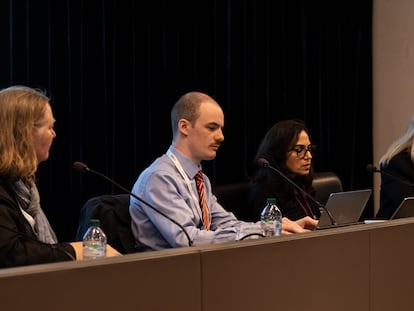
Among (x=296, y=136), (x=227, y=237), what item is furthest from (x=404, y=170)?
(x=227, y=237)

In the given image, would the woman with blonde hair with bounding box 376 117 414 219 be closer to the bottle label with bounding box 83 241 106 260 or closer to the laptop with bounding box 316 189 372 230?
the laptop with bounding box 316 189 372 230

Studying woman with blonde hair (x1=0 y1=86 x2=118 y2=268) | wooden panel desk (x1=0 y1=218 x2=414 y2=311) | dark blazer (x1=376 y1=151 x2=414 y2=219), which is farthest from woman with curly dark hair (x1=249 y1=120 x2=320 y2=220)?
woman with blonde hair (x1=0 y1=86 x2=118 y2=268)

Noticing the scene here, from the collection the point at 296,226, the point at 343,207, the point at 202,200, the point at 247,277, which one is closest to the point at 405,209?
the point at 343,207

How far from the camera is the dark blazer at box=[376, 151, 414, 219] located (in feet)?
11.5

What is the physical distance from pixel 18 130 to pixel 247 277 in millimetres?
913

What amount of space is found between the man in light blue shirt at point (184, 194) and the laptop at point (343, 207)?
0.50 ft

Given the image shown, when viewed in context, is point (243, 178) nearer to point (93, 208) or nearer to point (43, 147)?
point (93, 208)

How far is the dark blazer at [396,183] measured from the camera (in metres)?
3.52

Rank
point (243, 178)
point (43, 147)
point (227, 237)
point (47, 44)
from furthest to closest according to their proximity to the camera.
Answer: point (243, 178), point (47, 44), point (227, 237), point (43, 147)

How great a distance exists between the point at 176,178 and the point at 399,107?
3.34 metres

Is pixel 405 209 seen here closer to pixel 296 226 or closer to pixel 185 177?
pixel 296 226

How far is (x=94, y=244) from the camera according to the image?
2264 mm

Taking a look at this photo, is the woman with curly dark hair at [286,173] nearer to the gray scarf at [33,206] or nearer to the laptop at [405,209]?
the laptop at [405,209]

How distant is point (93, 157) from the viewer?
14.5ft
